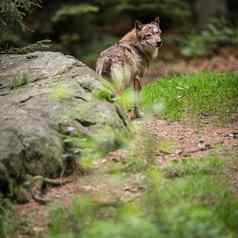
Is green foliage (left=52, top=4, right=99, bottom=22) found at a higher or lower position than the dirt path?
higher

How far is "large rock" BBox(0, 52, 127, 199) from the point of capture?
7613 mm

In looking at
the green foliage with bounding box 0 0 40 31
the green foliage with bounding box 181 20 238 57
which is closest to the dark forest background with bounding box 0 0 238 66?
the green foliage with bounding box 181 20 238 57

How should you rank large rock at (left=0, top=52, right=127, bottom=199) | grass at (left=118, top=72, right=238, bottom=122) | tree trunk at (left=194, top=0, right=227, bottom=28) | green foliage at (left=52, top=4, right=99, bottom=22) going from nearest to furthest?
large rock at (left=0, top=52, right=127, bottom=199) < grass at (left=118, top=72, right=238, bottom=122) < green foliage at (left=52, top=4, right=99, bottom=22) < tree trunk at (left=194, top=0, right=227, bottom=28)

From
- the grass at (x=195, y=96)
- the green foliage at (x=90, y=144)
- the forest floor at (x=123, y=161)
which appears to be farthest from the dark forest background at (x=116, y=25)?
the green foliage at (x=90, y=144)

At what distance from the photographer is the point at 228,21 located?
21.8m

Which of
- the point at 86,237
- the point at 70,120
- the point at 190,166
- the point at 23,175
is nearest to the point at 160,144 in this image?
the point at 190,166

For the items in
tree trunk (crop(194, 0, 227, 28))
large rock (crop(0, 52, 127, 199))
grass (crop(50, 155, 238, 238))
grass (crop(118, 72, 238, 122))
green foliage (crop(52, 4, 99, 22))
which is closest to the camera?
grass (crop(50, 155, 238, 238))

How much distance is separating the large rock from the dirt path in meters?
0.33

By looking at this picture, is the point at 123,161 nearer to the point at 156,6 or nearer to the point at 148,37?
the point at 148,37

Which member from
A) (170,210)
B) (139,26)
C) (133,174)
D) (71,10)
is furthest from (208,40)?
(170,210)

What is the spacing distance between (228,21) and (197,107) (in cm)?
1189

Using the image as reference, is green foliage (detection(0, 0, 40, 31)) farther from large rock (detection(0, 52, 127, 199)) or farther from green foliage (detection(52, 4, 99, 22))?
green foliage (detection(52, 4, 99, 22))

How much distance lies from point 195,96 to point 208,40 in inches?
403

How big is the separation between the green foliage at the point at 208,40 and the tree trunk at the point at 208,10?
36 centimetres
